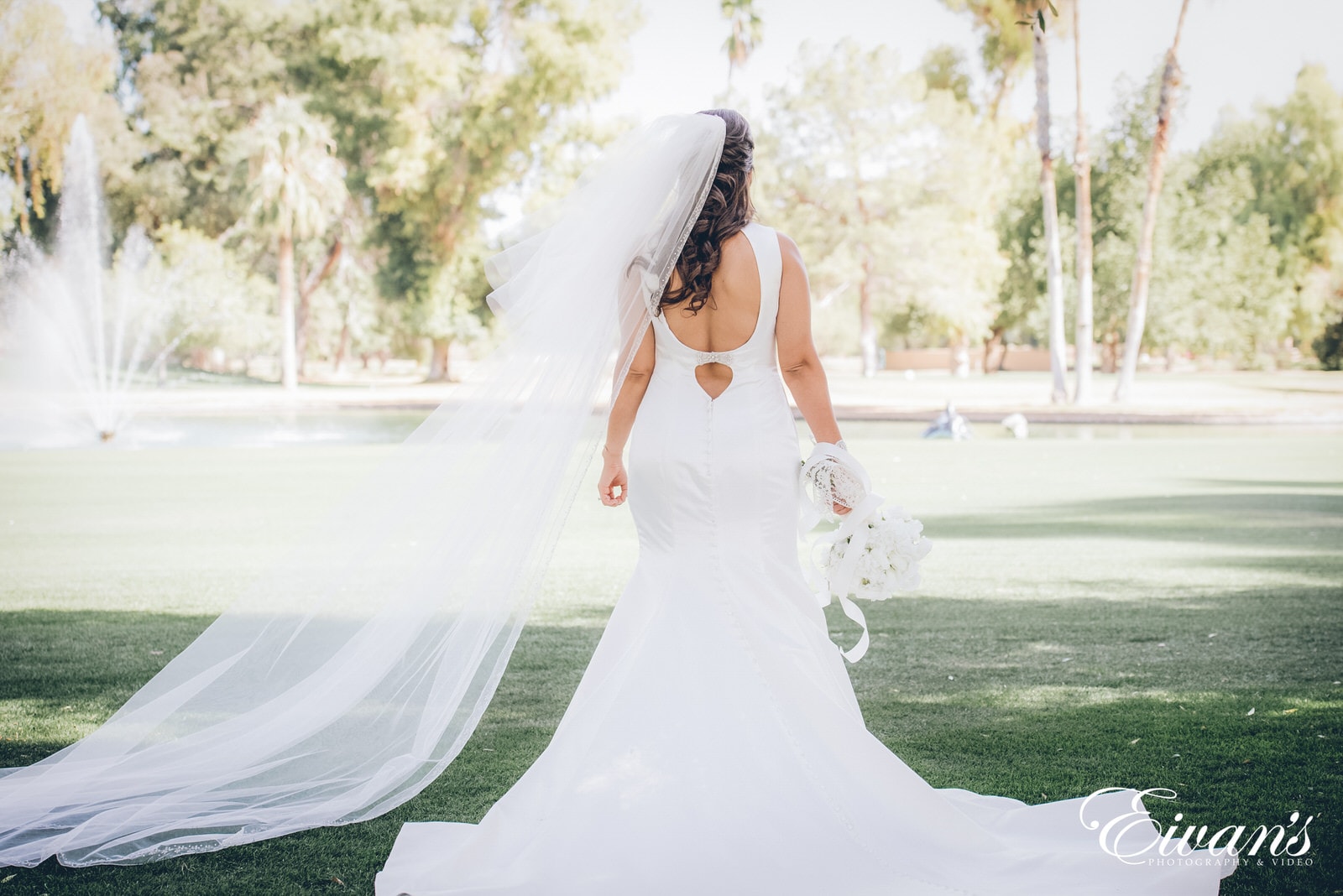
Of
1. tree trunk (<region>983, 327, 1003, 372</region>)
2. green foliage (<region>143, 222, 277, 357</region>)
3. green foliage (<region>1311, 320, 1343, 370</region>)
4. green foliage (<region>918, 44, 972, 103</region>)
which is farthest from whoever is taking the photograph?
tree trunk (<region>983, 327, 1003, 372</region>)

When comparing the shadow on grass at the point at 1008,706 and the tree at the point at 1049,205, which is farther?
the tree at the point at 1049,205

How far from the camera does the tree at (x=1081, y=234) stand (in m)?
28.1

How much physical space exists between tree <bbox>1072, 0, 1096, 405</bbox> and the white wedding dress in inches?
1073

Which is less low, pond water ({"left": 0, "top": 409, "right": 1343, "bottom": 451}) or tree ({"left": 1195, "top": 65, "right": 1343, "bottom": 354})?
tree ({"left": 1195, "top": 65, "right": 1343, "bottom": 354})

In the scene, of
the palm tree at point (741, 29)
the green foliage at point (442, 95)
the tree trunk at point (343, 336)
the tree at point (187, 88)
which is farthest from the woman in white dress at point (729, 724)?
the tree trunk at point (343, 336)

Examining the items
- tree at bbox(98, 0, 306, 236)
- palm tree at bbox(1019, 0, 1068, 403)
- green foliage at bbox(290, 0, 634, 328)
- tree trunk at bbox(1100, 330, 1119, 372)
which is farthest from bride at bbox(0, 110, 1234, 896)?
tree trunk at bbox(1100, 330, 1119, 372)

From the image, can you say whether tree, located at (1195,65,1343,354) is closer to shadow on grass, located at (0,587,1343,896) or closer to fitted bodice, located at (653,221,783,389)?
shadow on grass, located at (0,587,1343,896)

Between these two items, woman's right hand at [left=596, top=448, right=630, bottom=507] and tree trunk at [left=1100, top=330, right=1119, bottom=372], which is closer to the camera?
woman's right hand at [left=596, top=448, right=630, bottom=507]

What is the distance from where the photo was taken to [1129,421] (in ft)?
92.0

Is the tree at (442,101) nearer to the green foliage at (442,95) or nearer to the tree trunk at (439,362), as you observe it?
the green foliage at (442,95)

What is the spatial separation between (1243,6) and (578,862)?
45.9 m

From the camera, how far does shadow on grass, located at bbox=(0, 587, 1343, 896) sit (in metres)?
3.19

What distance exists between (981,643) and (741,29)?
1590 inches

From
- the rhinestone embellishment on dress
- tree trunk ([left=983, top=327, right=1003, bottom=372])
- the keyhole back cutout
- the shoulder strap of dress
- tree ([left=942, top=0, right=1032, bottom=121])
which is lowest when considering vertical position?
tree trunk ([left=983, top=327, right=1003, bottom=372])
